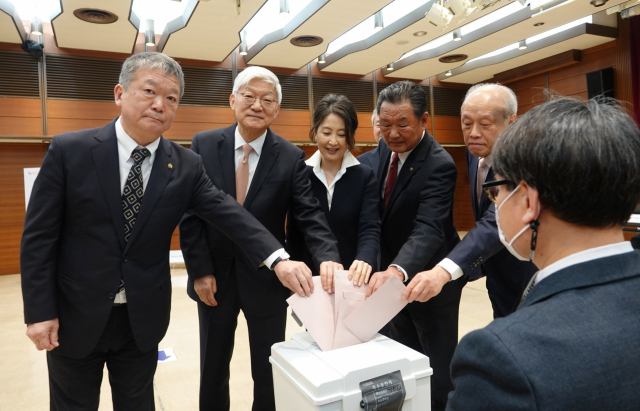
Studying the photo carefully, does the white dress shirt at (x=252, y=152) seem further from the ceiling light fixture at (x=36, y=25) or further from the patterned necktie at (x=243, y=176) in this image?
the ceiling light fixture at (x=36, y=25)

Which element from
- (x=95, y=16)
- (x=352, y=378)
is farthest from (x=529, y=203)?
(x=95, y=16)

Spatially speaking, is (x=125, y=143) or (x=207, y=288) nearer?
(x=125, y=143)

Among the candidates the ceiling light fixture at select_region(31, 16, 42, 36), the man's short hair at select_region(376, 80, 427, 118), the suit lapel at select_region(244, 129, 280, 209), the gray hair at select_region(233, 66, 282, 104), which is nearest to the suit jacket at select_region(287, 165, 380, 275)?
the suit lapel at select_region(244, 129, 280, 209)

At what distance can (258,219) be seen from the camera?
1.94 metres

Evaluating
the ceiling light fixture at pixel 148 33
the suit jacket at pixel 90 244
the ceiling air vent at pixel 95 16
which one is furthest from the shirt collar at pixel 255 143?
the ceiling light fixture at pixel 148 33

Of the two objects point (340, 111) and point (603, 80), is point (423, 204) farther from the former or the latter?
point (603, 80)

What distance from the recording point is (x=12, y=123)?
6656mm

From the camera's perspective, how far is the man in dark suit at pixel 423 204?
1.95m

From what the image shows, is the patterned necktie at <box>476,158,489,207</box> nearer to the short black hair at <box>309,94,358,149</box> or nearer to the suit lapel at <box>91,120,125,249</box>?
the short black hair at <box>309,94,358,149</box>

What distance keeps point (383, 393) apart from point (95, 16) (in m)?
6.37

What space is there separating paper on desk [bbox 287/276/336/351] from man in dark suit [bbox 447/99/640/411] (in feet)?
2.12

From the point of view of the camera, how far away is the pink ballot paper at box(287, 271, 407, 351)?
1.35m

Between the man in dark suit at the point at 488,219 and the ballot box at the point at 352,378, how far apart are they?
569mm

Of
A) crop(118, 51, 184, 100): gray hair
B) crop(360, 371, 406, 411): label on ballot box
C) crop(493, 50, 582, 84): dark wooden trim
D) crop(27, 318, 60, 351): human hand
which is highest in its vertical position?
crop(493, 50, 582, 84): dark wooden trim
